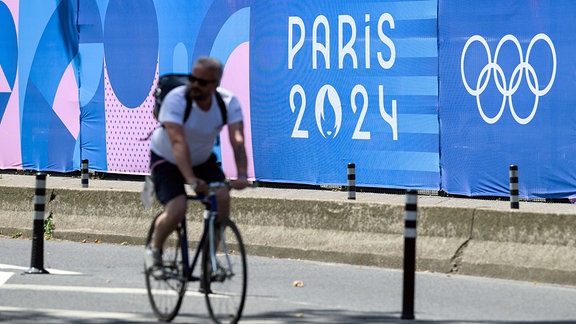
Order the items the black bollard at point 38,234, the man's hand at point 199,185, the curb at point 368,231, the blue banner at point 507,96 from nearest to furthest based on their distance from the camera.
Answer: the man's hand at point 199,185 → the curb at point 368,231 → the black bollard at point 38,234 → the blue banner at point 507,96

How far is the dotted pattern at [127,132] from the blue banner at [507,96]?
17.1 feet

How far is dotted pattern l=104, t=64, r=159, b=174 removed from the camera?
19.9 metres

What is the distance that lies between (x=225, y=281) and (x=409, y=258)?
1.55 m

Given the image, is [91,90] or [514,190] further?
[91,90]

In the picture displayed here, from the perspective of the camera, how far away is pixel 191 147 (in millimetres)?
9016

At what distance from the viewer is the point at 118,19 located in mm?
20281

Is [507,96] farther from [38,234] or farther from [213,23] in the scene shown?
[38,234]

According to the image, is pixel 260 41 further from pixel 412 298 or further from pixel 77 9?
pixel 412 298

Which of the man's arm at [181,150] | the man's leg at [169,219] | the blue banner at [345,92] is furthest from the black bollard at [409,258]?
the blue banner at [345,92]

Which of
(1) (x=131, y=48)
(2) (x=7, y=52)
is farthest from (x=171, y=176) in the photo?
(2) (x=7, y=52)

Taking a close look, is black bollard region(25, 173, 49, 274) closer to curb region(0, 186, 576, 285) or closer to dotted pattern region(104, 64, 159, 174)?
curb region(0, 186, 576, 285)

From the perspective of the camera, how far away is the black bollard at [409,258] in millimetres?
9555

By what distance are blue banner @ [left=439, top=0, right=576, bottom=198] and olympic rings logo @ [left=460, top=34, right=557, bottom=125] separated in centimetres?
1

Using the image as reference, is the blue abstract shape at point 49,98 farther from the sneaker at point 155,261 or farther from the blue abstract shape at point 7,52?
the sneaker at point 155,261
